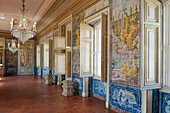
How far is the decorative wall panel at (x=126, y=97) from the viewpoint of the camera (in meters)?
3.68

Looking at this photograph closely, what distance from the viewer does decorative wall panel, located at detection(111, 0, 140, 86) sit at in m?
3.78

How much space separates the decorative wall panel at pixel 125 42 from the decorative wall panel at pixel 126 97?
6.5 inches

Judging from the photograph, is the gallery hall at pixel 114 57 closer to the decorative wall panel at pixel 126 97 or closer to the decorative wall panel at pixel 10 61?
the decorative wall panel at pixel 126 97

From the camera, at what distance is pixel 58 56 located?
8461 mm

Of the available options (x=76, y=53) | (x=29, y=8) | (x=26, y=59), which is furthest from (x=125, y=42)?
(x=26, y=59)

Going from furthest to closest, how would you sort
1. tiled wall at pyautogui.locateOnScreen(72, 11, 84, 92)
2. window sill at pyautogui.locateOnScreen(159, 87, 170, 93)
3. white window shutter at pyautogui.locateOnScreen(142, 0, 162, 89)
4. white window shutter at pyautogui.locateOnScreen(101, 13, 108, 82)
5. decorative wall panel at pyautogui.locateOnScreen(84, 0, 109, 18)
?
tiled wall at pyautogui.locateOnScreen(72, 11, 84, 92), decorative wall panel at pyautogui.locateOnScreen(84, 0, 109, 18), white window shutter at pyautogui.locateOnScreen(101, 13, 108, 82), white window shutter at pyautogui.locateOnScreen(142, 0, 162, 89), window sill at pyautogui.locateOnScreen(159, 87, 170, 93)

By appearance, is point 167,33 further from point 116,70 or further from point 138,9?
point 116,70

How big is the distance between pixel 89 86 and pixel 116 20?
3106 mm

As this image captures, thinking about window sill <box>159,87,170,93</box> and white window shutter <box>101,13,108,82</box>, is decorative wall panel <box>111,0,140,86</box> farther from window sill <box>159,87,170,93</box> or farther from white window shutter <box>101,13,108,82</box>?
window sill <box>159,87,170,93</box>

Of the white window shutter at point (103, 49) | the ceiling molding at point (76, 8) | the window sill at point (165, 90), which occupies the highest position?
the ceiling molding at point (76, 8)

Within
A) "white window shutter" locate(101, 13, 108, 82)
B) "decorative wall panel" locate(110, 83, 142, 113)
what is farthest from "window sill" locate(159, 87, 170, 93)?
"white window shutter" locate(101, 13, 108, 82)

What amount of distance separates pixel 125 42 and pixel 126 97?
149 cm

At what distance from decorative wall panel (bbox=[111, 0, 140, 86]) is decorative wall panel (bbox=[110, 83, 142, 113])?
0.54ft

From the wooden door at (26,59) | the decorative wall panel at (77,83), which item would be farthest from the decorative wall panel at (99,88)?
the wooden door at (26,59)
